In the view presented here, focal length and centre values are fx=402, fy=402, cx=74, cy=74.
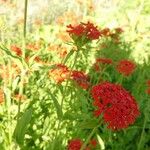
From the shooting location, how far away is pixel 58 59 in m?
4.92

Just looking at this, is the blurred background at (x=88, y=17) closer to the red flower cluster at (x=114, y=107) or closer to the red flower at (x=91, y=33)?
the red flower at (x=91, y=33)

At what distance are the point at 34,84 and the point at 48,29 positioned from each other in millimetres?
2831

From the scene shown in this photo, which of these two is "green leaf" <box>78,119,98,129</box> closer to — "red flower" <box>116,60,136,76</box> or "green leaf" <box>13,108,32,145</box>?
"green leaf" <box>13,108,32,145</box>

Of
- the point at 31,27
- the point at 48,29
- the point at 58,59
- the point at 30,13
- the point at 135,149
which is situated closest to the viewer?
the point at 135,149

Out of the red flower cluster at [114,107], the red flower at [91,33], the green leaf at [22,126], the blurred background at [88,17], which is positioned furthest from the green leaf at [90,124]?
the blurred background at [88,17]

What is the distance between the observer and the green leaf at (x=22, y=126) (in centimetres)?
241

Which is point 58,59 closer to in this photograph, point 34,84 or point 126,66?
point 34,84

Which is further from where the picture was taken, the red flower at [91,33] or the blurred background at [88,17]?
the blurred background at [88,17]

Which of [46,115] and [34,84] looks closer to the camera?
[46,115]

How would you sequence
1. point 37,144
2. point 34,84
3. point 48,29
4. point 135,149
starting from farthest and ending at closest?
point 48,29, point 34,84, point 135,149, point 37,144

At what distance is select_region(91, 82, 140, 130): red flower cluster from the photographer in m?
1.97

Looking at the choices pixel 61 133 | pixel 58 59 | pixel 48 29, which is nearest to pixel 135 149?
pixel 61 133

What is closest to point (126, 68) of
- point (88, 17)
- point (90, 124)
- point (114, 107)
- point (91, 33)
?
point (91, 33)

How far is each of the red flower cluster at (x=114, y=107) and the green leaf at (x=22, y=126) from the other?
526mm
